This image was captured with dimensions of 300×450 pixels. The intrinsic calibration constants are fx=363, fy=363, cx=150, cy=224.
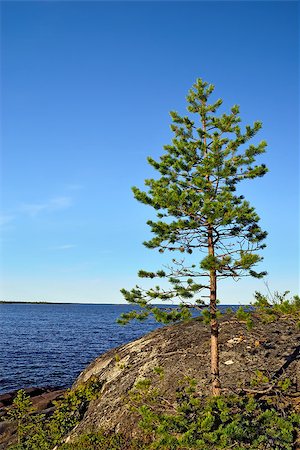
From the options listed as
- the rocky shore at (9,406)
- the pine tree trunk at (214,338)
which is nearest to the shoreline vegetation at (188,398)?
the rocky shore at (9,406)

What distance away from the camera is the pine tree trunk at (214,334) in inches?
395

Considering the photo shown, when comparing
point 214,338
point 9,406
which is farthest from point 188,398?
point 9,406

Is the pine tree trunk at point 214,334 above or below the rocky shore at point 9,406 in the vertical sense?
above

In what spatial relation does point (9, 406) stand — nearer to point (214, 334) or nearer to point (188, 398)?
point (188, 398)

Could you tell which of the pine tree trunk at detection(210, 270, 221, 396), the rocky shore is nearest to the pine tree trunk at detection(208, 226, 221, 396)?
the pine tree trunk at detection(210, 270, 221, 396)

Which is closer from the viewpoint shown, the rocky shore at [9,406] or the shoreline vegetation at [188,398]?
the shoreline vegetation at [188,398]

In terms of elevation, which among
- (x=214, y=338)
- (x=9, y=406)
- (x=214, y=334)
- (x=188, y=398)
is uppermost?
(x=214, y=334)

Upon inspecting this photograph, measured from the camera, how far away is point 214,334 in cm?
1027

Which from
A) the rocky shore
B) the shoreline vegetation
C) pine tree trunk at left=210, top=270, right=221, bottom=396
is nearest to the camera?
the shoreline vegetation

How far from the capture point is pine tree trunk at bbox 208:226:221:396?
32.9 feet

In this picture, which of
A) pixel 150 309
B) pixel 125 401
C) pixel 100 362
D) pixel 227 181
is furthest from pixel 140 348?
pixel 227 181

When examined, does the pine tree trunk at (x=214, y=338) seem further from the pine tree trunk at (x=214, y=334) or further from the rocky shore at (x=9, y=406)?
the rocky shore at (x=9, y=406)

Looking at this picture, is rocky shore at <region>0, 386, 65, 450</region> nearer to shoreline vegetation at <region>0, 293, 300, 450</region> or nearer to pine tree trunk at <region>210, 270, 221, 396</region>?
shoreline vegetation at <region>0, 293, 300, 450</region>

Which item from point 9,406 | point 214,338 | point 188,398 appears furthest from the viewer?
point 9,406
